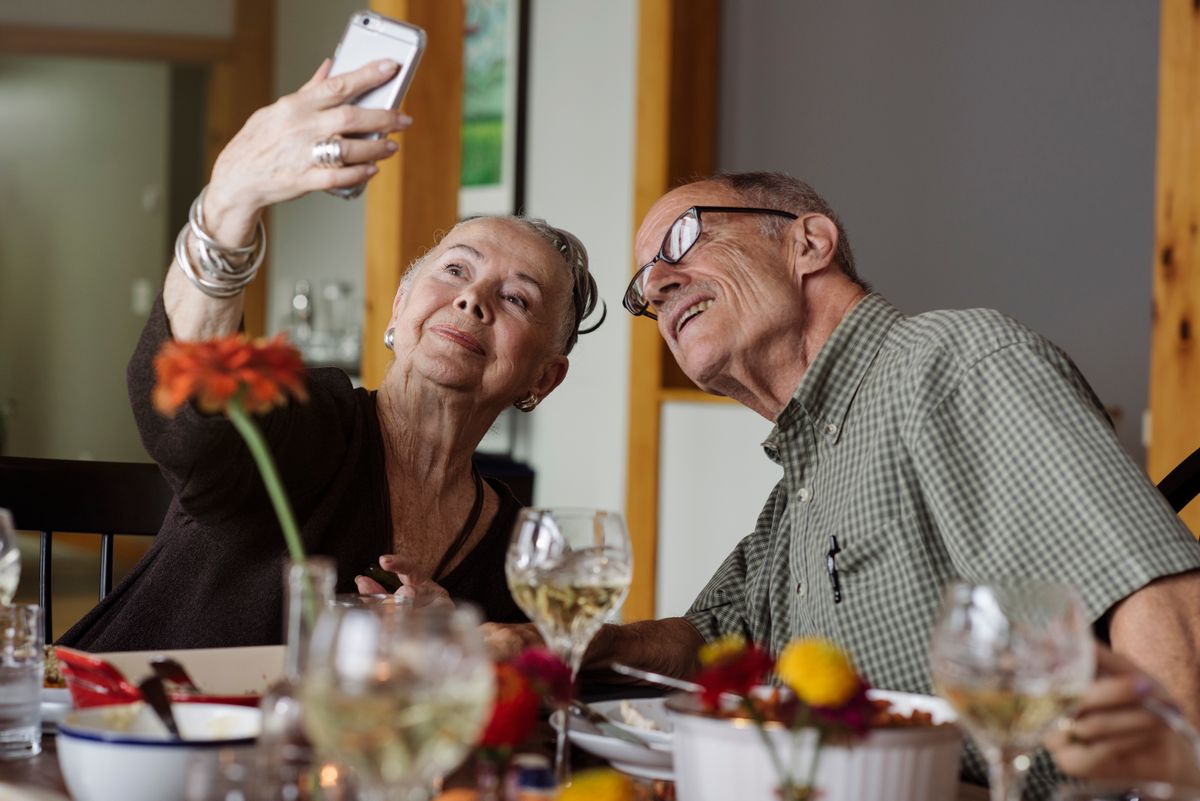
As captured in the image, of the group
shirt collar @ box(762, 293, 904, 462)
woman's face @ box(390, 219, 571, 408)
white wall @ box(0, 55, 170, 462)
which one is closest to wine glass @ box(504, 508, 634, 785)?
shirt collar @ box(762, 293, 904, 462)

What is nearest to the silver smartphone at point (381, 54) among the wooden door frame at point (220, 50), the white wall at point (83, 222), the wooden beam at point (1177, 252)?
the wooden beam at point (1177, 252)

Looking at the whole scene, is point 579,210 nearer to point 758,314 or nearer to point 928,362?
point 758,314

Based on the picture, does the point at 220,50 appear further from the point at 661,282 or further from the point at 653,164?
the point at 661,282

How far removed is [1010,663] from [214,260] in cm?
78

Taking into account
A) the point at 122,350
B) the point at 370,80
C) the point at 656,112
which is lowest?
the point at 122,350

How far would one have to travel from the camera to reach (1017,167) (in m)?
4.05

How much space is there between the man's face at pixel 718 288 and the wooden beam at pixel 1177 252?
1402 millimetres

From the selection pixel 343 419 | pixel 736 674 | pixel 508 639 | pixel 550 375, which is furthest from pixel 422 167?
pixel 736 674

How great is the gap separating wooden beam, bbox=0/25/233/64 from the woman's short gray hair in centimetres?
555

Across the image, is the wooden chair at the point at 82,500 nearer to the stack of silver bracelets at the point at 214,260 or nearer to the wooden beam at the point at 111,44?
the stack of silver bracelets at the point at 214,260

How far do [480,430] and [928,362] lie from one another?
71 cm

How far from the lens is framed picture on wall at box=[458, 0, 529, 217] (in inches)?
185

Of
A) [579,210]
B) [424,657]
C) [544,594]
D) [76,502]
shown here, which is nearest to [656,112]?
[579,210]

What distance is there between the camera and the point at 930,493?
1273 mm
